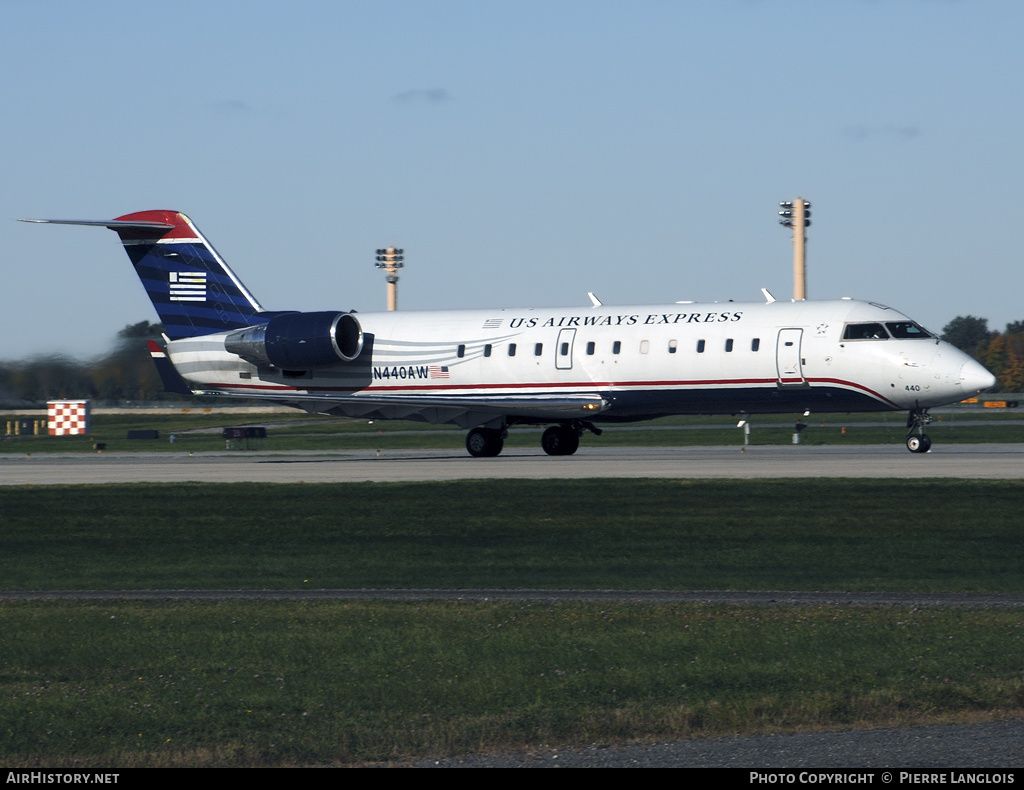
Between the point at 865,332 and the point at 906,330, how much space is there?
3.81ft

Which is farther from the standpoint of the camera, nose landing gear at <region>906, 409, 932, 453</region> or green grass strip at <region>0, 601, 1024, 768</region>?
nose landing gear at <region>906, 409, 932, 453</region>

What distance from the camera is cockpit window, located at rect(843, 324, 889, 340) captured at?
117 feet

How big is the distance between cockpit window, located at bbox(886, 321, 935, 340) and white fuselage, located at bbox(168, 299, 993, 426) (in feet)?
0.14

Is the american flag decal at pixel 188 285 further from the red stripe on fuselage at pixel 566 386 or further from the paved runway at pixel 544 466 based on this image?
the paved runway at pixel 544 466

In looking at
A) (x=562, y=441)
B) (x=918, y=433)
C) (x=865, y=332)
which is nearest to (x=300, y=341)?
(x=562, y=441)

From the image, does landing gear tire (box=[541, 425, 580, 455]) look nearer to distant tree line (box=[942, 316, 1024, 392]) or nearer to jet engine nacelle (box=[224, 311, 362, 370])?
jet engine nacelle (box=[224, 311, 362, 370])

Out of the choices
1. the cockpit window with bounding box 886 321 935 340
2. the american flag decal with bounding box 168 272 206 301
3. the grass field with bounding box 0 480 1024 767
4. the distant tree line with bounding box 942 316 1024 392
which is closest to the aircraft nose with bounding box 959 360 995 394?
the cockpit window with bounding box 886 321 935 340

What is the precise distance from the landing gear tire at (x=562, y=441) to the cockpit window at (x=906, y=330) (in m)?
10.4

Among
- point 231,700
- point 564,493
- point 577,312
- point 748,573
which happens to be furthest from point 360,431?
point 231,700

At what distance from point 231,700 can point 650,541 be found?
36.4 ft

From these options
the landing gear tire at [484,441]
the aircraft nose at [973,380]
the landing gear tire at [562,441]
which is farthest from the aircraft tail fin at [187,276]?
the aircraft nose at [973,380]

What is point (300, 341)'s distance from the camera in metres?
40.4

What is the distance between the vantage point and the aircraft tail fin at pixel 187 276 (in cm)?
4250

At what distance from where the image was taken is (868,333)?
117 feet
